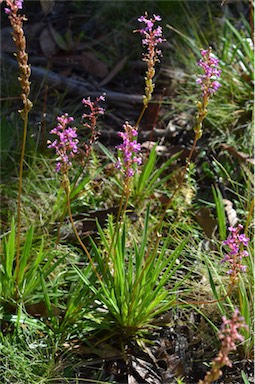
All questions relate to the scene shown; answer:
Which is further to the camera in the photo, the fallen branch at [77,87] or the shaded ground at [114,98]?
the fallen branch at [77,87]

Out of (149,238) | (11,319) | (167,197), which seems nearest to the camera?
(11,319)

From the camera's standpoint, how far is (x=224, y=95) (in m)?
3.80

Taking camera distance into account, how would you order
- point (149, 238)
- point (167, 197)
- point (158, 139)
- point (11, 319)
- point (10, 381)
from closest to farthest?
point (10, 381) < point (11, 319) < point (149, 238) < point (167, 197) < point (158, 139)

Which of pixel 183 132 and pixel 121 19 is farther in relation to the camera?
pixel 121 19

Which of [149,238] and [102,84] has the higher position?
[102,84]

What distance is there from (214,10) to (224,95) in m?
1.03

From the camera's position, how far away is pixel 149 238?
2.93 meters

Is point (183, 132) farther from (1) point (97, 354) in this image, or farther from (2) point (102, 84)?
(1) point (97, 354)

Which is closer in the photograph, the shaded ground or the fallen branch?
the shaded ground

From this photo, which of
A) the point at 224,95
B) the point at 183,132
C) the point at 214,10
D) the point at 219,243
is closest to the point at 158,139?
the point at 183,132

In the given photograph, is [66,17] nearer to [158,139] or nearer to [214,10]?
[214,10]

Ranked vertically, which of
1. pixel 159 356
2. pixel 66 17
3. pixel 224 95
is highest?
pixel 66 17


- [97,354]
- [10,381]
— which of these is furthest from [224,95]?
[10,381]

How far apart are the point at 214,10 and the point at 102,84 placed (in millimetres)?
1004
